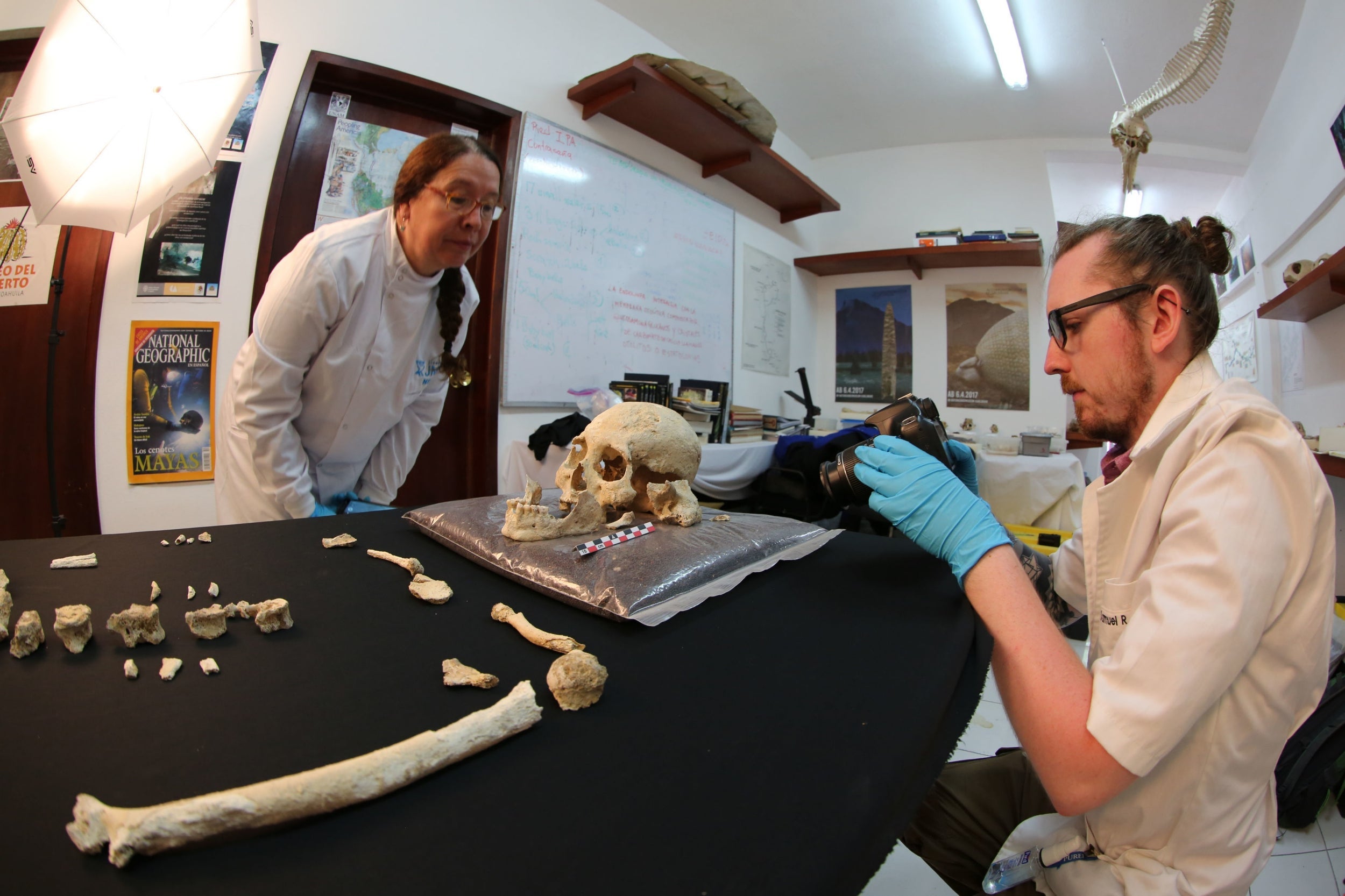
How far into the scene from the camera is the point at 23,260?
214 cm

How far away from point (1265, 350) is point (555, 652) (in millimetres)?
5503

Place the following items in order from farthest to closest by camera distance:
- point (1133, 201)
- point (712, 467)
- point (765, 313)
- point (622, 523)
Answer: point (1133, 201)
point (765, 313)
point (712, 467)
point (622, 523)

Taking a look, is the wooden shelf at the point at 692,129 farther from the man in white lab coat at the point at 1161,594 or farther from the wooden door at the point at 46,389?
the man in white lab coat at the point at 1161,594

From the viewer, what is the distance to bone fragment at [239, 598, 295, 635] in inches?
31.8

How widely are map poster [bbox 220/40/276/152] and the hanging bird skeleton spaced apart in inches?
189

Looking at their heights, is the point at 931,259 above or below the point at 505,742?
above

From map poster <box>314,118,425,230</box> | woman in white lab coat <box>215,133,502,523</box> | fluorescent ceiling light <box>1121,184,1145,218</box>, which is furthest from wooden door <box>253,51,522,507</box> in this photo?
fluorescent ceiling light <box>1121,184,1145,218</box>

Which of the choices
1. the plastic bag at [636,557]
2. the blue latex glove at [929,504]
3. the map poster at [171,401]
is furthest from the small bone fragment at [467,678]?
the map poster at [171,401]

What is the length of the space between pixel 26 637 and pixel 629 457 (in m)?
1.05

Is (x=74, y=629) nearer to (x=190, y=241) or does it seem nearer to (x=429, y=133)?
(x=190, y=241)

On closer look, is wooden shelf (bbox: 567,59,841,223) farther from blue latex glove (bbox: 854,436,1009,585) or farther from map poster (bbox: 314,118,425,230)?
blue latex glove (bbox: 854,436,1009,585)

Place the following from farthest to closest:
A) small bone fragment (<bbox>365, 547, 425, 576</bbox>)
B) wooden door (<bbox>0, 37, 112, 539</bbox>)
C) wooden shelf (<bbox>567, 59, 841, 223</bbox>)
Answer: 1. wooden shelf (<bbox>567, 59, 841, 223</bbox>)
2. wooden door (<bbox>0, 37, 112, 539</bbox>)
3. small bone fragment (<bbox>365, 547, 425, 576</bbox>)

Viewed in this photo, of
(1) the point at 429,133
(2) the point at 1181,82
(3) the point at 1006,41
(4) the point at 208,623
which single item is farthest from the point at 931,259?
(4) the point at 208,623

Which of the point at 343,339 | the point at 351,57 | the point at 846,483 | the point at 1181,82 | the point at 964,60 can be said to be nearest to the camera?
the point at 846,483
